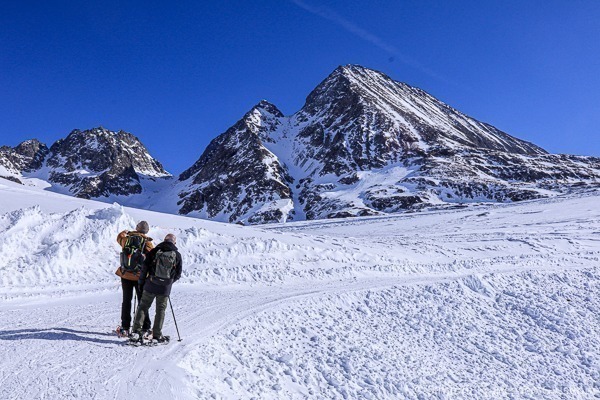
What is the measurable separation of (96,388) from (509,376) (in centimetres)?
1001

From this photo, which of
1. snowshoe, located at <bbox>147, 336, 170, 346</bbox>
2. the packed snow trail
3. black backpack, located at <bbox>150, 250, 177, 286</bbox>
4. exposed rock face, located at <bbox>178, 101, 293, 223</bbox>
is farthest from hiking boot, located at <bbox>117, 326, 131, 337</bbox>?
exposed rock face, located at <bbox>178, 101, 293, 223</bbox>

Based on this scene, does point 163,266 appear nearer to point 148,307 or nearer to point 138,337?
point 148,307

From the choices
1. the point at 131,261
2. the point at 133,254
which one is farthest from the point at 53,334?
the point at 133,254

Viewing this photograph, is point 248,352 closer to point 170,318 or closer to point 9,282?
point 170,318

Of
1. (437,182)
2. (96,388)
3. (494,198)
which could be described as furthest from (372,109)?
(96,388)

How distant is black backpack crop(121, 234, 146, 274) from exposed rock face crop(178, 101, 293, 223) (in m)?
107

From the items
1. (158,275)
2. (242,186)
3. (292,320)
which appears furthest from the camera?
(242,186)

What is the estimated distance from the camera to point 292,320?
11.0 m

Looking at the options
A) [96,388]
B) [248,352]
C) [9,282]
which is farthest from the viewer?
[9,282]

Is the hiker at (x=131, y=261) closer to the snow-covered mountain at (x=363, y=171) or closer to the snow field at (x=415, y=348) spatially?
the snow field at (x=415, y=348)

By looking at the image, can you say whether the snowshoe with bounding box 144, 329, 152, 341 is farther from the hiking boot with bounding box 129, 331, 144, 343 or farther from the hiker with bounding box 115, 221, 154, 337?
the hiking boot with bounding box 129, 331, 144, 343

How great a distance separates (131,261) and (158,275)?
2.17 ft

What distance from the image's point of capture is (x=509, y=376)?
10867 millimetres

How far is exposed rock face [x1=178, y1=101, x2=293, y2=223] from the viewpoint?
5069 inches
